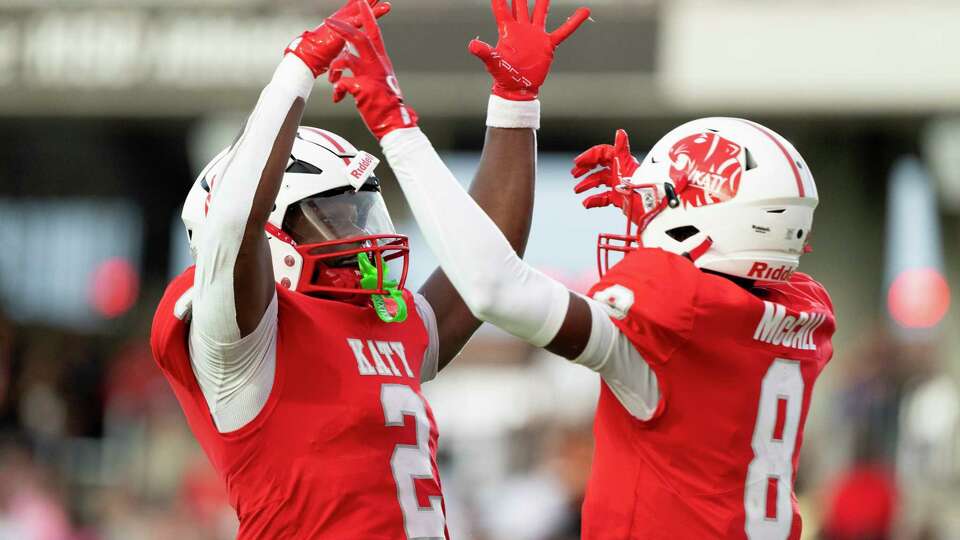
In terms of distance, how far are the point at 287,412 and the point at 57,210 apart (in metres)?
12.6

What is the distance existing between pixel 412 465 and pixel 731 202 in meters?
0.96

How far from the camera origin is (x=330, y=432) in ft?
10.4

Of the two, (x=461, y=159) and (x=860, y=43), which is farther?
(x=461, y=159)

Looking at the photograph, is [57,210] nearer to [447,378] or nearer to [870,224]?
[447,378]

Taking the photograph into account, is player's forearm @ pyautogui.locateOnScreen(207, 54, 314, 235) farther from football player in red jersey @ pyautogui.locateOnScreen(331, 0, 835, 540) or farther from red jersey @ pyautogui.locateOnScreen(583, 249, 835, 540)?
red jersey @ pyautogui.locateOnScreen(583, 249, 835, 540)

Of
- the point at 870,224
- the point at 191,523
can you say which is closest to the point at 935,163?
the point at 870,224

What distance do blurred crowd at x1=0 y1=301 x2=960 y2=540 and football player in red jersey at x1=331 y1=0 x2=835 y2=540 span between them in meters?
3.91

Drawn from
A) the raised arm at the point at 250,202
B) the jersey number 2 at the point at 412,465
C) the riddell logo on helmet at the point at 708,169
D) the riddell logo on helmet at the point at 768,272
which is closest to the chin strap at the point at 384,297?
the jersey number 2 at the point at 412,465

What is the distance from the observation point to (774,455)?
10.5ft

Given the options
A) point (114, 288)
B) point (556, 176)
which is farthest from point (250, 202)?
point (114, 288)

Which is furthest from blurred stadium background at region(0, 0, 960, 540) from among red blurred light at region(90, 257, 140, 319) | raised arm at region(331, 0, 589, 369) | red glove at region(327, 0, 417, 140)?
red glove at region(327, 0, 417, 140)

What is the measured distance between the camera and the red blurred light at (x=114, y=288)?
1380 cm

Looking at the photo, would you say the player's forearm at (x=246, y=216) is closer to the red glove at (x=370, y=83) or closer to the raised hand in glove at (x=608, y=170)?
the red glove at (x=370, y=83)

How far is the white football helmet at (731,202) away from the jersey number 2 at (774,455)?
240 mm
